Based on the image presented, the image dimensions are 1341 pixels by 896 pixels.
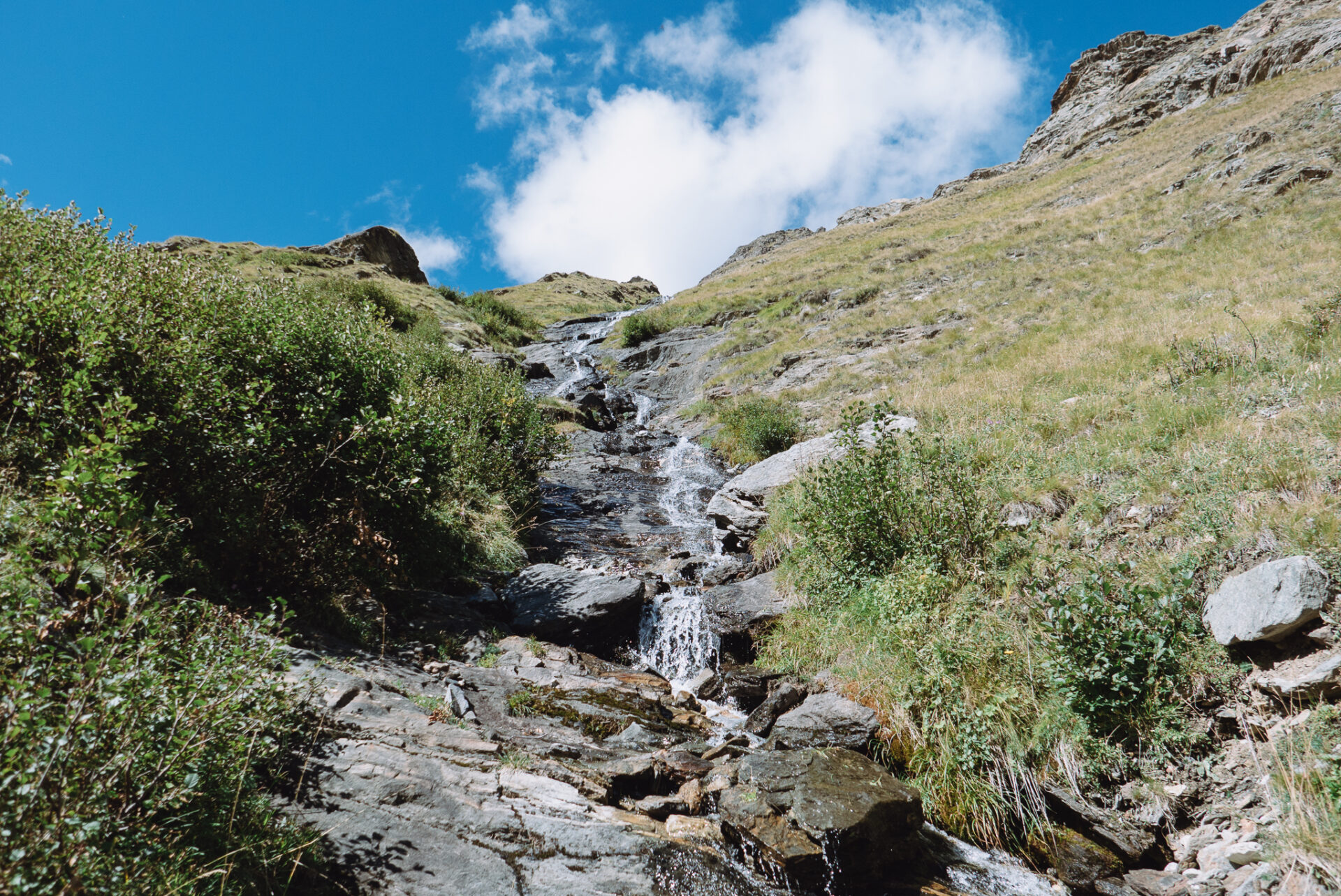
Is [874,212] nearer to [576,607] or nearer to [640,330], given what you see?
[640,330]

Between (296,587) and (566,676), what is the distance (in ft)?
12.8

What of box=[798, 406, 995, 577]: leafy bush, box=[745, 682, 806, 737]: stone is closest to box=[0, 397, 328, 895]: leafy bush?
box=[745, 682, 806, 737]: stone

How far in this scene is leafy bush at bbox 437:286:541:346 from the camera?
39.6 m

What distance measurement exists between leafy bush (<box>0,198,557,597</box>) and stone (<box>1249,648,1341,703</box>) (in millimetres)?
9597

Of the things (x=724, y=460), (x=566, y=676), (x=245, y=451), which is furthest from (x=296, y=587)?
(x=724, y=460)

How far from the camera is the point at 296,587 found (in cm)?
755

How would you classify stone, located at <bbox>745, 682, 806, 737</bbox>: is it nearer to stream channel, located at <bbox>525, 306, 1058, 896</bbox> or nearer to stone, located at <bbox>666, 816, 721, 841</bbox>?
stream channel, located at <bbox>525, 306, 1058, 896</bbox>

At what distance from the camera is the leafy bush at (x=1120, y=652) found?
222 inches

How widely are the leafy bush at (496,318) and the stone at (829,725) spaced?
115 ft

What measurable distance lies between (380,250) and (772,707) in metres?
44.1

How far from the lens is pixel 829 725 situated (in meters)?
7.01

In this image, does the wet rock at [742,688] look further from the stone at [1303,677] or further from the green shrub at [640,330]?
the green shrub at [640,330]

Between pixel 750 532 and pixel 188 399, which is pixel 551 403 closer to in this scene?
pixel 750 532

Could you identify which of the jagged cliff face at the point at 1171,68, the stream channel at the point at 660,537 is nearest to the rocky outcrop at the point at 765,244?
the jagged cliff face at the point at 1171,68
